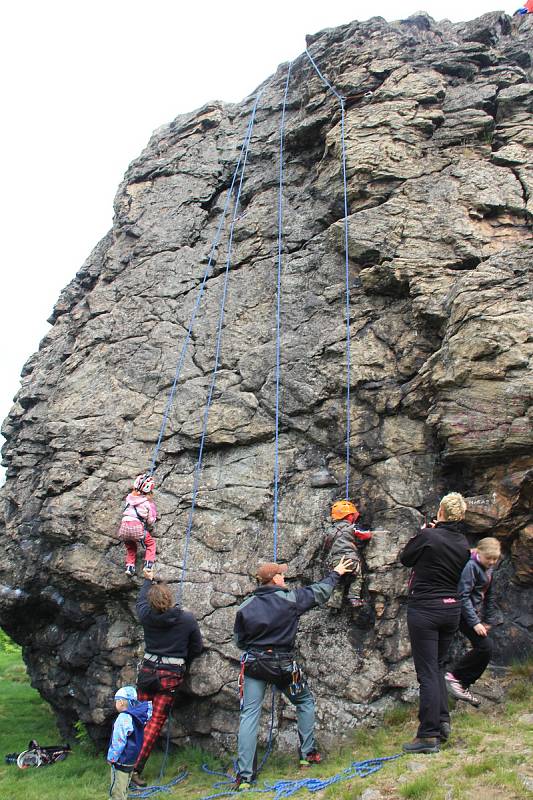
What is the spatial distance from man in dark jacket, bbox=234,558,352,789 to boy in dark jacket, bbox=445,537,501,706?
1751 millimetres

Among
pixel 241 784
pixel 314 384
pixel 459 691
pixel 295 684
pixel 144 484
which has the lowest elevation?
pixel 241 784

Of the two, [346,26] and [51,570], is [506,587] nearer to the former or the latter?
[51,570]

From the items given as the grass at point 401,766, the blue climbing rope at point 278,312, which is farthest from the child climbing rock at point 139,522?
the grass at point 401,766

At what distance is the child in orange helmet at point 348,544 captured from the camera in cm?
831

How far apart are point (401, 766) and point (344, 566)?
2.48 meters

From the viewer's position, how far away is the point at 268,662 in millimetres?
6887

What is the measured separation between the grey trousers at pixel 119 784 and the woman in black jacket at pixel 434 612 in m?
3.12

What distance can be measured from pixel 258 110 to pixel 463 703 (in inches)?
545

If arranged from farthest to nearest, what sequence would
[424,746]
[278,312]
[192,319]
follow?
[192,319], [278,312], [424,746]

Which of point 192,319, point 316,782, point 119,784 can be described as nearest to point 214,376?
point 192,319

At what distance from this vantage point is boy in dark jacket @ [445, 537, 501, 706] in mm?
7113

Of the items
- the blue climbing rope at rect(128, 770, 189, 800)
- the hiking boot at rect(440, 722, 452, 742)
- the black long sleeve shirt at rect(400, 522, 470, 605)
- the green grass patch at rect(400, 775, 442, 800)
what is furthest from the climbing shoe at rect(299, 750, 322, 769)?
the black long sleeve shirt at rect(400, 522, 470, 605)

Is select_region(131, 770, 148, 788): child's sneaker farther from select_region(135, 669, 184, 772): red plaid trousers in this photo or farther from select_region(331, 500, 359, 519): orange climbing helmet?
select_region(331, 500, 359, 519): orange climbing helmet

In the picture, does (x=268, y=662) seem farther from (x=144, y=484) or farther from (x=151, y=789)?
(x=144, y=484)
